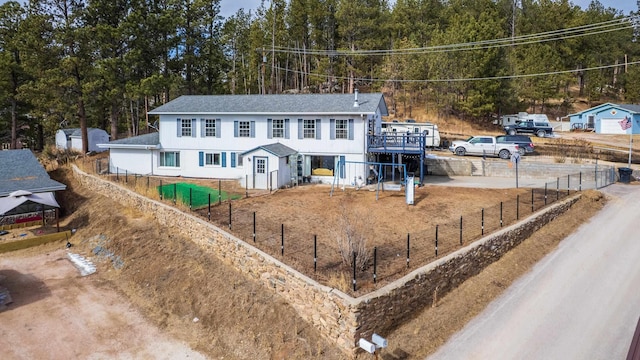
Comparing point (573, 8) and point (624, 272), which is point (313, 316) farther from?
point (573, 8)

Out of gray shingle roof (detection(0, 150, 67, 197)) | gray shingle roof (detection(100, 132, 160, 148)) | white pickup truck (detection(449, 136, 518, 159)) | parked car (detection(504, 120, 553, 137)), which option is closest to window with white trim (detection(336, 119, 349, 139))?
white pickup truck (detection(449, 136, 518, 159))

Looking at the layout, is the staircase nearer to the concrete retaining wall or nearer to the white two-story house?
the concrete retaining wall

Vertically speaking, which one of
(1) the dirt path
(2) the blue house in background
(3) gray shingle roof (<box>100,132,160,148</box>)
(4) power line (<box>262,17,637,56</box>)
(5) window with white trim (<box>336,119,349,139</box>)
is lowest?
(1) the dirt path

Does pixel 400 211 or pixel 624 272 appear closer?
pixel 624 272

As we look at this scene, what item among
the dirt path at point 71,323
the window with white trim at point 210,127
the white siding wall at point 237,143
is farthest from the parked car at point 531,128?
the dirt path at point 71,323

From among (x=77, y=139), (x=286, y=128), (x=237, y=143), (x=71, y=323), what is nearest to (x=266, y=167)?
(x=286, y=128)

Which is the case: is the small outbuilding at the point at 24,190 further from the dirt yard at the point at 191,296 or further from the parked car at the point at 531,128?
the parked car at the point at 531,128

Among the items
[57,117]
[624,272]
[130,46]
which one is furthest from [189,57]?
[624,272]
